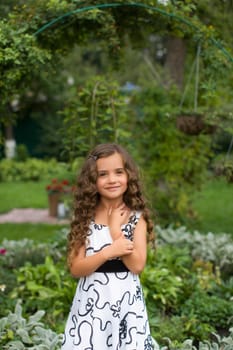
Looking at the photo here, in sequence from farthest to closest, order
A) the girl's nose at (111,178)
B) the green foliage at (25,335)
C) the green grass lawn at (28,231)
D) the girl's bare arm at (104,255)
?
the green grass lawn at (28,231)
the green foliage at (25,335)
the girl's nose at (111,178)
the girl's bare arm at (104,255)

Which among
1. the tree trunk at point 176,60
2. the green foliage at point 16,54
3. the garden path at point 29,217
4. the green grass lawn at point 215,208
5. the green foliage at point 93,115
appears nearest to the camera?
the green foliage at point 16,54

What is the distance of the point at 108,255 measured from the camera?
8.98ft

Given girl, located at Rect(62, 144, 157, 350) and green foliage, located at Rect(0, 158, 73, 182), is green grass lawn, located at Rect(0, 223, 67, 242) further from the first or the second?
green foliage, located at Rect(0, 158, 73, 182)

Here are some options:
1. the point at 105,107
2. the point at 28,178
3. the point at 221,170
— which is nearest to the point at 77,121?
the point at 105,107

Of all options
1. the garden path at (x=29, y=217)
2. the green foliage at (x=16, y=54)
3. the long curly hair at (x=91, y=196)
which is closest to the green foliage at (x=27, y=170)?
the garden path at (x=29, y=217)

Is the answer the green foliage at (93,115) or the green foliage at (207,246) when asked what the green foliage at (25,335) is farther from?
the green foliage at (207,246)

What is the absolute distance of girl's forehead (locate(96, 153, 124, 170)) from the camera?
2.86 meters

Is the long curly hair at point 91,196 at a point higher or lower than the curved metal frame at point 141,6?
lower

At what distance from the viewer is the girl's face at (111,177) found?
9.34ft

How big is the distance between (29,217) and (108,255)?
8280mm

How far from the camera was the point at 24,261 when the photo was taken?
594 cm

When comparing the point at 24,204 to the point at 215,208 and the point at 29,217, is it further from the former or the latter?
the point at 215,208

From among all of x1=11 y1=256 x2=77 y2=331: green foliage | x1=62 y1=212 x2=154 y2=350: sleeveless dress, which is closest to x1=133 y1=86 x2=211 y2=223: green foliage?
x1=11 y1=256 x2=77 y2=331: green foliage

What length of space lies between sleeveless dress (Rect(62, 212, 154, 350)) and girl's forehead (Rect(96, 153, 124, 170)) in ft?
0.92
